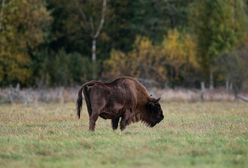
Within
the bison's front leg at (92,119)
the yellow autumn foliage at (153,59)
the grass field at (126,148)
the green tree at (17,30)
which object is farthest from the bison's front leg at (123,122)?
the yellow autumn foliage at (153,59)

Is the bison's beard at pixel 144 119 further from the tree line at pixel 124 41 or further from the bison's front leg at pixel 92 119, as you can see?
the tree line at pixel 124 41

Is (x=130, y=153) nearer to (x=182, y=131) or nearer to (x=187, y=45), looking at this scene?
(x=182, y=131)

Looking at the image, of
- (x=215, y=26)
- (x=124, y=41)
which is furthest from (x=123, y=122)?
(x=124, y=41)

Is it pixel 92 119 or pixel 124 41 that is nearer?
pixel 92 119

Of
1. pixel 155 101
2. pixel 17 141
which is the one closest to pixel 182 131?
pixel 155 101

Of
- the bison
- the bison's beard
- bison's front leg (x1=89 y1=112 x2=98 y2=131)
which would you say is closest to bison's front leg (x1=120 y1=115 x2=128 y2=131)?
the bison

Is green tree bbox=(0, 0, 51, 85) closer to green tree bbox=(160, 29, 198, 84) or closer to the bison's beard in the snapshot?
green tree bbox=(160, 29, 198, 84)

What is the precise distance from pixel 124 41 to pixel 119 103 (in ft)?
139

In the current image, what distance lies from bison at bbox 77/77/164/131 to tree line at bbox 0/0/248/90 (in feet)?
87.6

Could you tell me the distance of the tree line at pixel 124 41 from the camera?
169 feet

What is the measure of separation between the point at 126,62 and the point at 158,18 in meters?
6.62

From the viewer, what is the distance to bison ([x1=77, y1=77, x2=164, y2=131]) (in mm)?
21078

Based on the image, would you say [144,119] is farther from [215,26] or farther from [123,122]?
[215,26]

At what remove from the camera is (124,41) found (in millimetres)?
63844
